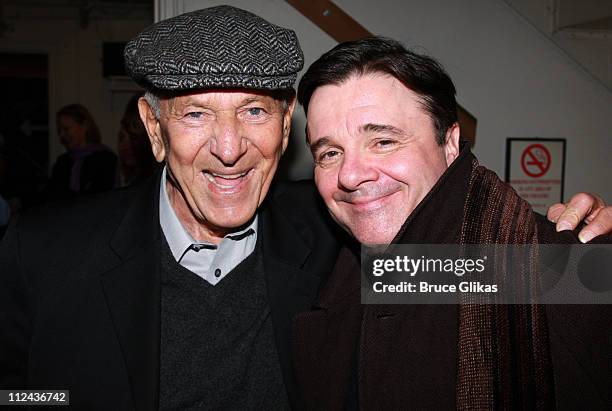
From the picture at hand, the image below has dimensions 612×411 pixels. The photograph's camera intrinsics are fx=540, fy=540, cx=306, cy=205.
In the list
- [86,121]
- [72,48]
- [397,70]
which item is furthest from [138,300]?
[72,48]

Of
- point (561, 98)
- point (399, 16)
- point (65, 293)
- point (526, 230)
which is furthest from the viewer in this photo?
point (561, 98)

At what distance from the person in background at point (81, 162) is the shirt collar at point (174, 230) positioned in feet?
8.47

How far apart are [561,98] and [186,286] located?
2.63 metres

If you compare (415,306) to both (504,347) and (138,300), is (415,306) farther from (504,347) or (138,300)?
(138,300)

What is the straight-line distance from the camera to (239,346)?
1.61m

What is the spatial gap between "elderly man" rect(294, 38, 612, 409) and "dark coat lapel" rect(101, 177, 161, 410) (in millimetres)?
409

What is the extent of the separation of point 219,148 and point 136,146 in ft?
6.26

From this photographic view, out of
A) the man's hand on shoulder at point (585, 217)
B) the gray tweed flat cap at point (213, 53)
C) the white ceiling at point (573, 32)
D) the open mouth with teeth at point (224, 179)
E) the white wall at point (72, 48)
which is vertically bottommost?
the man's hand on shoulder at point (585, 217)

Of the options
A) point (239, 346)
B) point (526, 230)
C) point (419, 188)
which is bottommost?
point (239, 346)

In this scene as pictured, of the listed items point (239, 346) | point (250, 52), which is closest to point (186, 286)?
point (239, 346)

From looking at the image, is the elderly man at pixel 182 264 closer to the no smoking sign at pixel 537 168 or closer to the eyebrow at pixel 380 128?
the eyebrow at pixel 380 128

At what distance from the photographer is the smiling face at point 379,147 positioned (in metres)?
1.38

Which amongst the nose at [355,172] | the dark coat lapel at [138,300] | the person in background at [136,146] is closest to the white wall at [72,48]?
the person in background at [136,146]

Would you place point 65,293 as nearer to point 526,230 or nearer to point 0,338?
point 0,338
